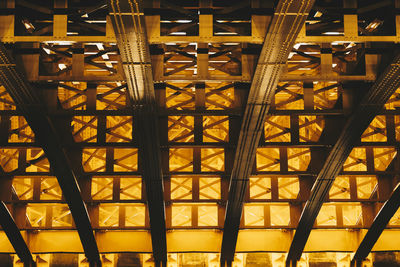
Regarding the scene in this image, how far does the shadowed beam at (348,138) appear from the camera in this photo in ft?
34.7

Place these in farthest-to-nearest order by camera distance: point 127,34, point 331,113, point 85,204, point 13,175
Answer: point 85,204
point 13,175
point 331,113
point 127,34

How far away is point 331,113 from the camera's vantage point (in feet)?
39.3

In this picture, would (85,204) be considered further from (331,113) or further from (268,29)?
(268,29)

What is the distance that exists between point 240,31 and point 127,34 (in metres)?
2.13

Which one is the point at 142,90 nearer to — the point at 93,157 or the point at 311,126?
the point at 93,157

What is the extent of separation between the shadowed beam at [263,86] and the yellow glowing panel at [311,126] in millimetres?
1665

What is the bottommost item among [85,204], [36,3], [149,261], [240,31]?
[149,261]

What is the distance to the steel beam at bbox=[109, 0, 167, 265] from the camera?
346 inches

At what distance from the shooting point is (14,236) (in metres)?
16.4

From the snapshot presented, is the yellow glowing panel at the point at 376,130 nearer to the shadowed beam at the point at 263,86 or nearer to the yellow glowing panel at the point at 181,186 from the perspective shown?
the shadowed beam at the point at 263,86

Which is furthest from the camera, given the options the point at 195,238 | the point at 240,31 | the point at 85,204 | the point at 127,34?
the point at 195,238

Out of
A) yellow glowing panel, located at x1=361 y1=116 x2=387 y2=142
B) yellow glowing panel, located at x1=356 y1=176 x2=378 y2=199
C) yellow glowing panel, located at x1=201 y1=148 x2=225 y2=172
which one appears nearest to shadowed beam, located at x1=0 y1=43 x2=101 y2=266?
yellow glowing panel, located at x1=201 y1=148 x2=225 y2=172

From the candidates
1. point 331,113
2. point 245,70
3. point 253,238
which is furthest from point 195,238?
point 245,70

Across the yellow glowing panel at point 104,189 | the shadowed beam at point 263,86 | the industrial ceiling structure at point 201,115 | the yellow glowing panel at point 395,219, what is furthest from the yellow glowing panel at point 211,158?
the yellow glowing panel at point 395,219
